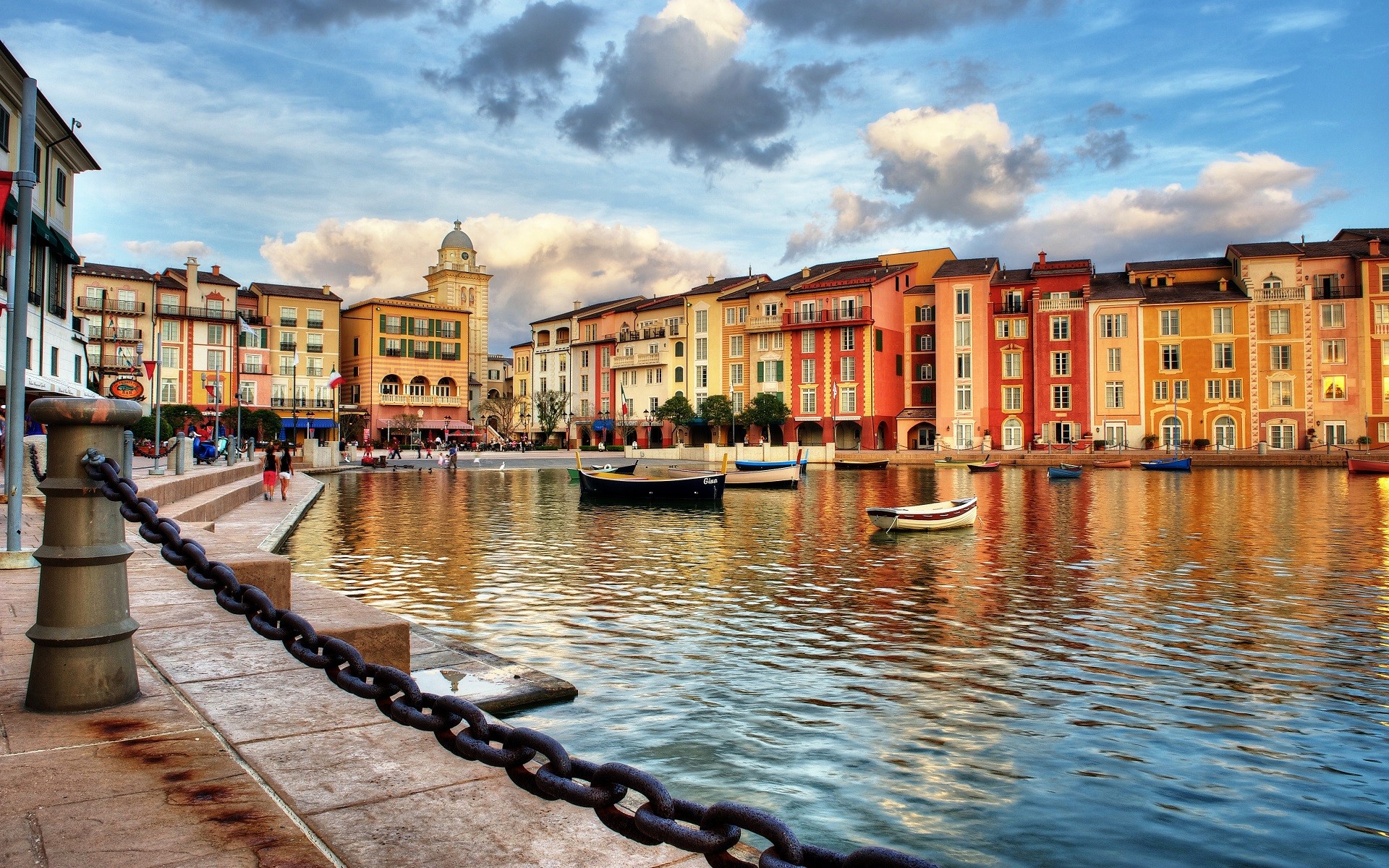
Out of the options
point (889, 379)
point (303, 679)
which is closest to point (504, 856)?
point (303, 679)

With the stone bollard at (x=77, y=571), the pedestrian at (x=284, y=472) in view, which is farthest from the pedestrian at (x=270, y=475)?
Answer: the stone bollard at (x=77, y=571)

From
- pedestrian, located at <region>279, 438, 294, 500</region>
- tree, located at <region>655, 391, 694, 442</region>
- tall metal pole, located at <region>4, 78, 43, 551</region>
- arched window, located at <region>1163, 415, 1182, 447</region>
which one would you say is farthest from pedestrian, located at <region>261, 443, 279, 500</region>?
arched window, located at <region>1163, 415, 1182, 447</region>

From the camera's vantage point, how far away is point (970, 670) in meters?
10.5

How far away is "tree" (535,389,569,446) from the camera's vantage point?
97750 millimetres

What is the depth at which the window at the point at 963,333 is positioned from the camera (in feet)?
246

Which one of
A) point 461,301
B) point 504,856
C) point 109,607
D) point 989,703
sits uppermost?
point 461,301

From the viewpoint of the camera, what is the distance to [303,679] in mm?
5180

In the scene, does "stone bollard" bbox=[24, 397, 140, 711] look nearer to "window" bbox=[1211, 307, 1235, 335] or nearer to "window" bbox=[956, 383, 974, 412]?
"window" bbox=[956, 383, 974, 412]

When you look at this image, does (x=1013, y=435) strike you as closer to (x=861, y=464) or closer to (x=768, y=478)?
(x=861, y=464)

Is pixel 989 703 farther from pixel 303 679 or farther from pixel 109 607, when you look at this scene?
pixel 109 607

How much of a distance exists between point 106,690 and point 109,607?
44 cm

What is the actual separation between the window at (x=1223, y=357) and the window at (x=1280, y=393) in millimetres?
3063

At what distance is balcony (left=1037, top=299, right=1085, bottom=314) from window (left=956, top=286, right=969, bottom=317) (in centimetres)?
532

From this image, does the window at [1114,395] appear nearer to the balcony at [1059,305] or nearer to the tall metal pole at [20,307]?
the balcony at [1059,305]
